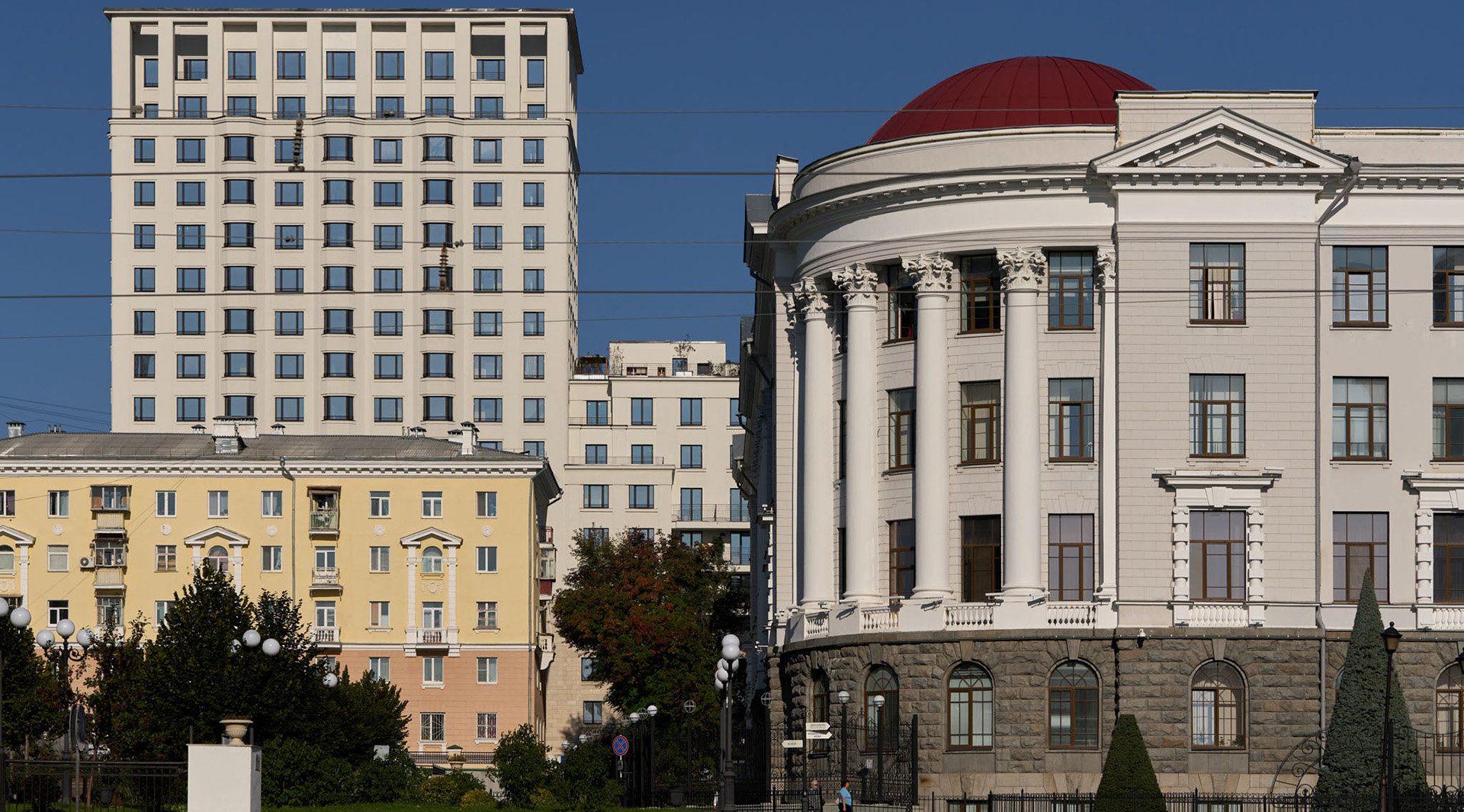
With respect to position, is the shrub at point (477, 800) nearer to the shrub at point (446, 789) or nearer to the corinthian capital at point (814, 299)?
the shrub at point (446, 789)

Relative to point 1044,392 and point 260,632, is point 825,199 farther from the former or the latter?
point 260,632

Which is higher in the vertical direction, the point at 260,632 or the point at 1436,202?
the point at 1436,202

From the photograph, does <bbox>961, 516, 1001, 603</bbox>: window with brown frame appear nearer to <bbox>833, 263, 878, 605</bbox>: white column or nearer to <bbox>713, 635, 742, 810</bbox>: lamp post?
<bbox>833, 263, 878, 605</bbox>: white column

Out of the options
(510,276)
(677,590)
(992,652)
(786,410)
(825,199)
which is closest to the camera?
(992,652)

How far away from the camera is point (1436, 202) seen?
5422cm

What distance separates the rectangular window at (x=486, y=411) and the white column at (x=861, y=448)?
78595mm

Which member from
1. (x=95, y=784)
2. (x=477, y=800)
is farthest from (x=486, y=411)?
(x=95, y=784)

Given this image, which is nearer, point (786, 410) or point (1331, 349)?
point (1331, 349)

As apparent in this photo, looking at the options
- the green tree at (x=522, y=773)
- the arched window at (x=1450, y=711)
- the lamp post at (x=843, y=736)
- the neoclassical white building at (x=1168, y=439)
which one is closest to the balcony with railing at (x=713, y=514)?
the green tree at (x=522, y=773)

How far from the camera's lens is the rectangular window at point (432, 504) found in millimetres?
103562

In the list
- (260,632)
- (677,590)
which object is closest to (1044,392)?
(260,632)

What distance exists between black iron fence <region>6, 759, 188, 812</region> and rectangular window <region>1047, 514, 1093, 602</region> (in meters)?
22.4

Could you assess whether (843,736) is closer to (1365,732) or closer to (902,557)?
(902,557)

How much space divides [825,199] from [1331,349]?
1386 centimetres
